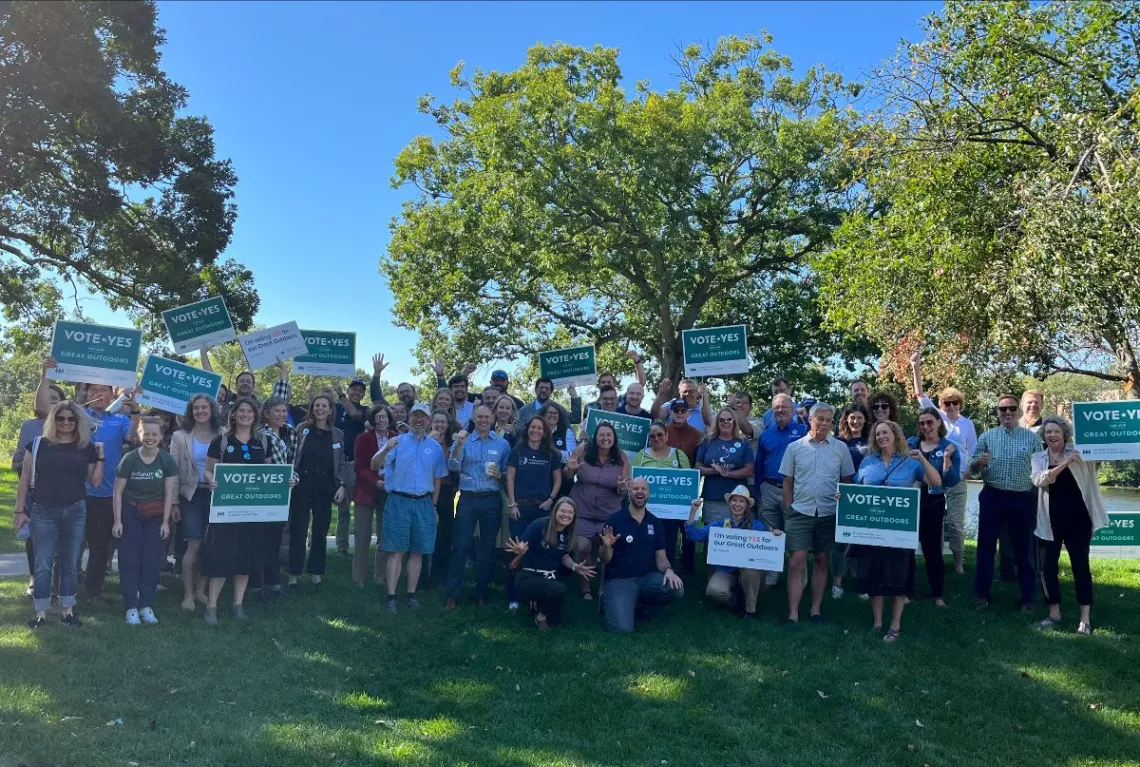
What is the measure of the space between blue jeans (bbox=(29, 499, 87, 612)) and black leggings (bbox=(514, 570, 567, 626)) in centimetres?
400

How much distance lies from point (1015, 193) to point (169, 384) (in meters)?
10.1

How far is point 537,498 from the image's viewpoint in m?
8.95

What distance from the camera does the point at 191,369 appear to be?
9.36 m

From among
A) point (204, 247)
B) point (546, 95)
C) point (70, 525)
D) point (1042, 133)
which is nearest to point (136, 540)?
point (70, 525)

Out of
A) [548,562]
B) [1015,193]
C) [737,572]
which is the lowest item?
[737,572]

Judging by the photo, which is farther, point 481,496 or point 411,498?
point 481,496

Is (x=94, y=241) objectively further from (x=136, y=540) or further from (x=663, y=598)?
(x=663, y=598)

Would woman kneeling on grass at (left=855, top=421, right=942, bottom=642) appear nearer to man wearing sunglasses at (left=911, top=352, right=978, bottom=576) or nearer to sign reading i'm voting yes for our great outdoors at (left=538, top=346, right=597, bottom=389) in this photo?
man wearing sunglasses at (left=911, top=352, right=978, bottom=576)

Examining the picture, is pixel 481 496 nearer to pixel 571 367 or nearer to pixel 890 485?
pixel 571 367

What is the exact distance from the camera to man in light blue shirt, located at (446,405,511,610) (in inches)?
348

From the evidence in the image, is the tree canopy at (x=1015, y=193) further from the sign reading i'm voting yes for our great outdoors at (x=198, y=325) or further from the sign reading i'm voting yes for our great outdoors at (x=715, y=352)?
the sign reading i'm voting yes for our great outdoors at (x=198, y=325)

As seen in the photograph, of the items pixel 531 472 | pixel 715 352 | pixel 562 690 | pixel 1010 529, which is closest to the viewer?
pixel 562 690

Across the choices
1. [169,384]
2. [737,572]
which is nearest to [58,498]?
[169,384]

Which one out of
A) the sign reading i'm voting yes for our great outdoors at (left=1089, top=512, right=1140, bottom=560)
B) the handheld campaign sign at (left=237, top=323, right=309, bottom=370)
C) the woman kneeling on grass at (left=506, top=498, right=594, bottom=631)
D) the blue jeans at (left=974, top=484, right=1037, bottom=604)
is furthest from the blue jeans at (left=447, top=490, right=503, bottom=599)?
the sign reading i'm voting yes for our great outdoors at (left=1089, top=512, right=1140, bottom=560)
